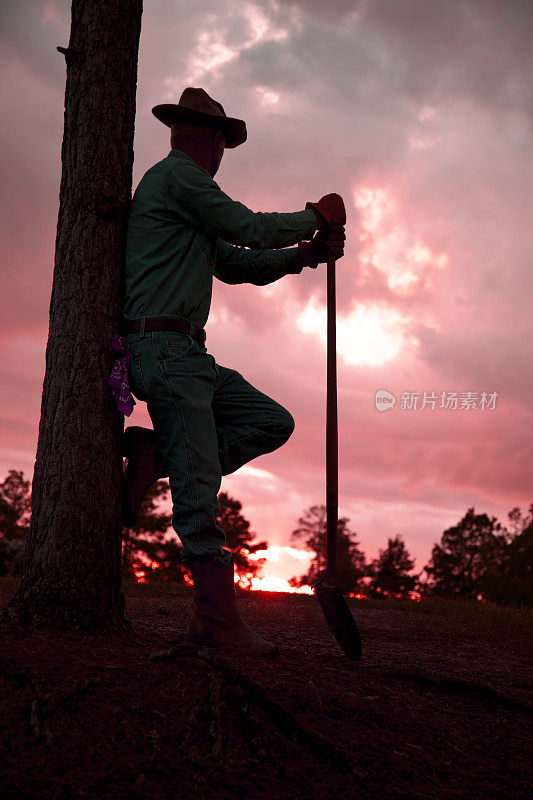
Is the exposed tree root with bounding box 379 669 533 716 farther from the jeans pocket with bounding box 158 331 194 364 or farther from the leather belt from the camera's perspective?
the leather belt

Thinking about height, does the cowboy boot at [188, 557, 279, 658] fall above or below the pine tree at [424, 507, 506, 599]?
below

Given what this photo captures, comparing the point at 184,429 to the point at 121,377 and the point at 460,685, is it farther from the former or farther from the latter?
the point at 460,685

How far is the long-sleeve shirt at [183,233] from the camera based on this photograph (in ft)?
14.3

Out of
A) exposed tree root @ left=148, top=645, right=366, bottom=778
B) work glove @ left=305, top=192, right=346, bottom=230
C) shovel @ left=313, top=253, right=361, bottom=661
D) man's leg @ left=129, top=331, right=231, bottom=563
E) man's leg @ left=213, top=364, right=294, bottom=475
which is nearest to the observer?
exposed tree root @ left=148, top=645, right=366, bottom=778

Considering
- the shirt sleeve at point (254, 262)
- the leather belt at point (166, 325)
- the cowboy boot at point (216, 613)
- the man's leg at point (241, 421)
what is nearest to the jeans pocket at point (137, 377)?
the leather belt at point (166, 325)

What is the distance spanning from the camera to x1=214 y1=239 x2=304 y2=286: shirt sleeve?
5.15m

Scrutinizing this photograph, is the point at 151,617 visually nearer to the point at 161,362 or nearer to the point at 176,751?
the point at 161,362

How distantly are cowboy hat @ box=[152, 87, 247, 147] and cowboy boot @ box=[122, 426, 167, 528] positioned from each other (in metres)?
2.12

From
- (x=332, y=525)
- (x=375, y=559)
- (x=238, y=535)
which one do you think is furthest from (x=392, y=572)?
(x=332, y=525)

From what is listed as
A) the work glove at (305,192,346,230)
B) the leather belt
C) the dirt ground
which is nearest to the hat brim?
the work glove at (305,192,346,230)

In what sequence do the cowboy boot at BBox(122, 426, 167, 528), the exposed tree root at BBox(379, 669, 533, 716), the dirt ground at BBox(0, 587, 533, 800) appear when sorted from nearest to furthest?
1. the dirt ground at BBox(0, 587, 533, 800)
2. the exposed tree root at BBox(379, 669, 533, 716)
3. the cowboy boot at BBox(122, 426, 167, 528)

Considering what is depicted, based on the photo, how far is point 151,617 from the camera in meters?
6.41

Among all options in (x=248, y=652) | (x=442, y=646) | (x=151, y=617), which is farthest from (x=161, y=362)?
(x=442, y=646)

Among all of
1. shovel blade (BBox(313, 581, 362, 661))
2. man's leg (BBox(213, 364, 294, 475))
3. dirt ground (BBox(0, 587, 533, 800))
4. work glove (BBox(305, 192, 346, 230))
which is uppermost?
work glove (BBox(305, 192, 346, 230))
